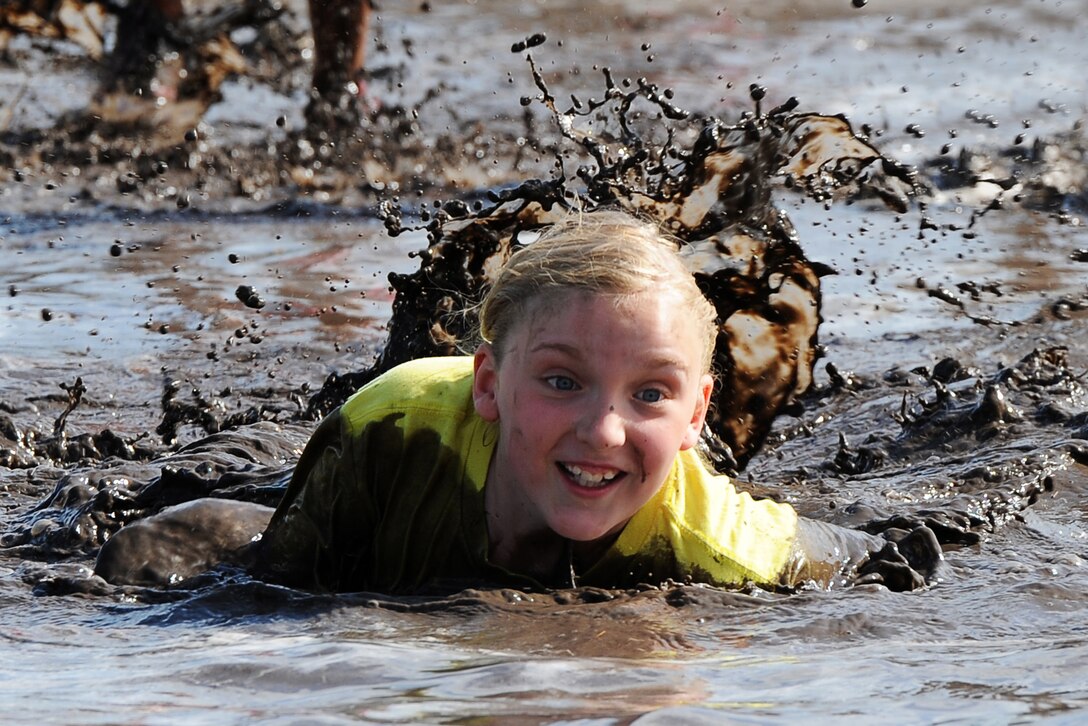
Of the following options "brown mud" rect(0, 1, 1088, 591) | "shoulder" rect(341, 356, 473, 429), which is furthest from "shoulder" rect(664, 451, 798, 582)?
"brown mud" rect(0, 1, 1088, 591)

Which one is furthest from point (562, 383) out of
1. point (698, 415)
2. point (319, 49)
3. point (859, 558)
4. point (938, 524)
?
point (319, 49)

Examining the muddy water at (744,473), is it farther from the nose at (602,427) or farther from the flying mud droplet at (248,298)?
the nose at (602,427)

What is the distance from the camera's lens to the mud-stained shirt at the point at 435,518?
421 cm

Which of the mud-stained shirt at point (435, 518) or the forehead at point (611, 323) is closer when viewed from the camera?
the forehead at point (611, 323)

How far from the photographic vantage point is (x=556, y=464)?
12.9 ft

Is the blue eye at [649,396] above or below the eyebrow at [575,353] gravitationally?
below

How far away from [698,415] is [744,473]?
79.7 inches

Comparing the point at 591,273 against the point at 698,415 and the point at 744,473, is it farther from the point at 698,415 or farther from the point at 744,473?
the point at 744,473

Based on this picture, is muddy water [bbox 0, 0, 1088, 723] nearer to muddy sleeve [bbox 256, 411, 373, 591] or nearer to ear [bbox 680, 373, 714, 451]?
muddy sleeve [bbox 256, 411, 373, 591]

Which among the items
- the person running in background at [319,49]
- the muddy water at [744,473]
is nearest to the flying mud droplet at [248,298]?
the muddy water at [744,473]

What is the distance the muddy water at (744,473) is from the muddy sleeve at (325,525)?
11cm

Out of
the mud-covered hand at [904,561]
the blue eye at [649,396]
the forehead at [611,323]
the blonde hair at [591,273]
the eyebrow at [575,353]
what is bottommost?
the mud-covered hand at [904,561]

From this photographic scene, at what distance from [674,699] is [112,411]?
4.13 m

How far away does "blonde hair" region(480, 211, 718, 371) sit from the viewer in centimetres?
395
